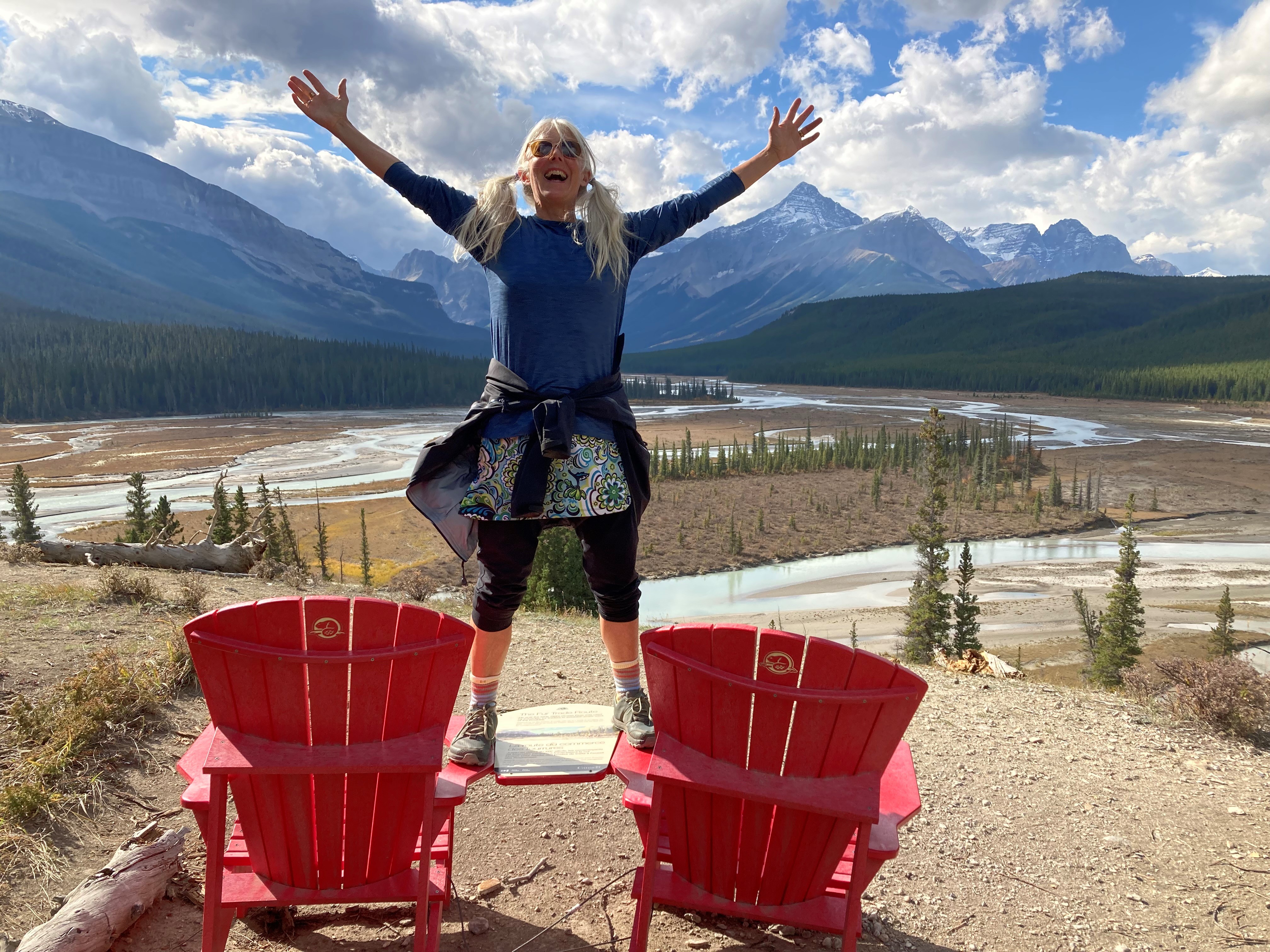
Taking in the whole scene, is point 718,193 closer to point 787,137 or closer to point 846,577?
point 787,137

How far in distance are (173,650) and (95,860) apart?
2715 mm

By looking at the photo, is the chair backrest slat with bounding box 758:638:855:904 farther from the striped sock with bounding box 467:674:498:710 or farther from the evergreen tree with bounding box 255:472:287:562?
the evergreen tree with bounding box 255:472:287:562

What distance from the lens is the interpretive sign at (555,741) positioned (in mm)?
3471

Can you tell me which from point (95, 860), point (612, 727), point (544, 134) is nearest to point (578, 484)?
point (612, 727)

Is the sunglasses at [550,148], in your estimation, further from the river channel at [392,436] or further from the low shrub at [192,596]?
the river channel at [392,436]

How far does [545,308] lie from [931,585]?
20764 millimetres

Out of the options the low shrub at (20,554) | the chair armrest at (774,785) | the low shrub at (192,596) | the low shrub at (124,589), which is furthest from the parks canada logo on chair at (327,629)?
the low shrub at (20,554)

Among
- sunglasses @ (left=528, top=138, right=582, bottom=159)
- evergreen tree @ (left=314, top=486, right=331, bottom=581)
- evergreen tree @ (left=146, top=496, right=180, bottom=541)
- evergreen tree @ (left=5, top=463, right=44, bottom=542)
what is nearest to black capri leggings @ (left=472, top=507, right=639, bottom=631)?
sunglasses @ (left=528, top=138, right=582, bottom=159)

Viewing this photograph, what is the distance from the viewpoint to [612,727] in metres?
3.90

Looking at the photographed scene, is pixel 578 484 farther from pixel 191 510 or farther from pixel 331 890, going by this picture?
pixel 191 510

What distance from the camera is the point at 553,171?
3.67 metres

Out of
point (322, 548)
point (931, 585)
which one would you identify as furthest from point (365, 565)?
point (931, 585)

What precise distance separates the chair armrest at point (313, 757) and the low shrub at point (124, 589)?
7.64 metres

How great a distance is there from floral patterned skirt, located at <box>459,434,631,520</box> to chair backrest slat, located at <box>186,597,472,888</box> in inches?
25.2
